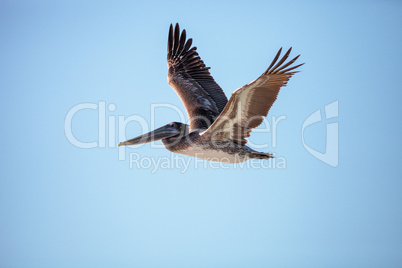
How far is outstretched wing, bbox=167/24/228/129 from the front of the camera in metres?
9.41

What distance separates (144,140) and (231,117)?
6.67 feet

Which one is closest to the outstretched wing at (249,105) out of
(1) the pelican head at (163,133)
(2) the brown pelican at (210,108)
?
(2) the brown pelican at (210,108)

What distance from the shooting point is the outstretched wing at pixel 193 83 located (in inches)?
371

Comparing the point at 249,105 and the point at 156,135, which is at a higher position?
the point at 249,105

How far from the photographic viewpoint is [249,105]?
7090 millimetres

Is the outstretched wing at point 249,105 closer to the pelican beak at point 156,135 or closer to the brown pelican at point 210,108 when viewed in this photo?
the brown pelican at point 210,108

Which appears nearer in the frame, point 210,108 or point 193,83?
point 210,108

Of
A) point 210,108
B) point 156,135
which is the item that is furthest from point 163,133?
point 210,108

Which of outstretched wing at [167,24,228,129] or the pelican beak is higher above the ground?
outstretched wing at [167,24,228,129]

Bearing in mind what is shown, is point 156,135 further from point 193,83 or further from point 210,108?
point 193,83

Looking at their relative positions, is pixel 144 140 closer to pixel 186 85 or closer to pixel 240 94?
pixel 186 85

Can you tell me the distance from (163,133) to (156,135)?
14 cm

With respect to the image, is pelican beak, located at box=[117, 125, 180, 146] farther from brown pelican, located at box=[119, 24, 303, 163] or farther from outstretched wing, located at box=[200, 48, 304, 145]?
outstretched wing, located at box=[200, 48, 304, 145]

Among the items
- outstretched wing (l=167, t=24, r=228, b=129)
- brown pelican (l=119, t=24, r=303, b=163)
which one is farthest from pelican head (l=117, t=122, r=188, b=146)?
outstretched wing (l=167, t=24, r=228, b=129)
